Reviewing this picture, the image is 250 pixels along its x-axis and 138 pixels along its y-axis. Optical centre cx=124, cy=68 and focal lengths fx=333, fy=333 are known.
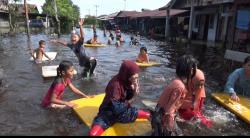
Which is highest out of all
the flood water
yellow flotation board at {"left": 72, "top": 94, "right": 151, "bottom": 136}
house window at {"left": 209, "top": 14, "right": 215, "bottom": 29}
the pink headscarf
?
house window at {"left": 209, "top": 14, "right": 215, "bottom": 29}

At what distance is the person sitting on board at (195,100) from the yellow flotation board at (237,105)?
0.67m

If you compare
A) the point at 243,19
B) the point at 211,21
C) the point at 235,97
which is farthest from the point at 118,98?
the point at 211,21

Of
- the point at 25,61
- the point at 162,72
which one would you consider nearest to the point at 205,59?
the point at 162,72

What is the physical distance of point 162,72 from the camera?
11586mm

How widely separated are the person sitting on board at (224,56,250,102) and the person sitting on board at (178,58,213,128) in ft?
3.26

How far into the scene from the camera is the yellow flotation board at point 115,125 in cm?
511

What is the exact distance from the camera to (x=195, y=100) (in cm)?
550

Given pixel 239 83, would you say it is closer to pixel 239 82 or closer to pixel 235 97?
pixel 239 82

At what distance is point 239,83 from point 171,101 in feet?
10.7

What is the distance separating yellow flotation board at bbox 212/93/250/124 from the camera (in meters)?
6.14

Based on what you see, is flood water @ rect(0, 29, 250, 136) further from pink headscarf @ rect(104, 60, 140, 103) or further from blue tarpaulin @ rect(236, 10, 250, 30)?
blue tarpaulin @ rect(236, 10, 250, 30)

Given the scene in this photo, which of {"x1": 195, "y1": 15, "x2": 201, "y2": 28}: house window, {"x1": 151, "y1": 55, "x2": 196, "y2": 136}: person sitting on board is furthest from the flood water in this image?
{"x1": 195, "y1": 15, "x2": 201, "y2": 28}: house window

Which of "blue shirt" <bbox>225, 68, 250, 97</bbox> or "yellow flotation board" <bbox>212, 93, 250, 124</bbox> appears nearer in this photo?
"yellow flotation board" <bbox>212, 93, 250, 124</bbox>

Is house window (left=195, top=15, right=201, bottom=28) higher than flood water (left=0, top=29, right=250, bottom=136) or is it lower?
higher
